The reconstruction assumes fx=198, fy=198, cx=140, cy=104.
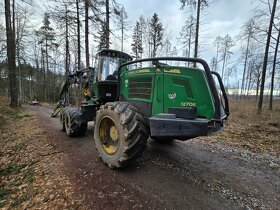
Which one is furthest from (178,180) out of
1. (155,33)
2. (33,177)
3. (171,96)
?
(155,33)

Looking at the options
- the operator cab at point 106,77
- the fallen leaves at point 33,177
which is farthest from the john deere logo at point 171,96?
the operator cab at point 106,77

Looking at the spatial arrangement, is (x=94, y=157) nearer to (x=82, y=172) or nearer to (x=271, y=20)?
(x=82, y=172)

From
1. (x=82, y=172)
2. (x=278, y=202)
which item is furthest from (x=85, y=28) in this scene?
(x=278, y=202)

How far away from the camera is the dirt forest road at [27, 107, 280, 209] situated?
2.94 metres

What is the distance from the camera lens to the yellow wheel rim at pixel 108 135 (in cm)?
Answer: 425

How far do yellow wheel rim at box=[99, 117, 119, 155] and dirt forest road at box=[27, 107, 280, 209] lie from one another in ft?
1.28

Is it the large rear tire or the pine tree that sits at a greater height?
the pine tree

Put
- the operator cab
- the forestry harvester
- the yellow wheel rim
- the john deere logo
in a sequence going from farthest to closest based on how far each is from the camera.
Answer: the operator cab
the yellow wheel rim
the john deere logo
the forestry harvester

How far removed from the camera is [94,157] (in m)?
4.64

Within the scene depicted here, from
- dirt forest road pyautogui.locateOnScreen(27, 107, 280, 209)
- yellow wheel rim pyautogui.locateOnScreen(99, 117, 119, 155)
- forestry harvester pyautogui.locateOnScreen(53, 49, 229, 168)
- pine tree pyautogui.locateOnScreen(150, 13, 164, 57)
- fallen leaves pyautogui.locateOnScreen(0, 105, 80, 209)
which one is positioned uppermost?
pine tree pyautogui.locateOnScreen(150, 13, 164, 57)

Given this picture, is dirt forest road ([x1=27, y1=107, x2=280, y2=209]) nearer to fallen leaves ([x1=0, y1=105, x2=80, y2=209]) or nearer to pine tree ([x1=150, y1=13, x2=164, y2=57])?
fallen leaves ([x1=0, y1=105, x2=80, y2=209])

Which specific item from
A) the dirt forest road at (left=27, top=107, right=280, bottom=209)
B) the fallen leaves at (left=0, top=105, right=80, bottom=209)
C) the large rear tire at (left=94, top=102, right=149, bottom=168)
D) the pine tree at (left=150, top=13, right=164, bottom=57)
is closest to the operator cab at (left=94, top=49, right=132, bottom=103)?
the dirt forest road at (left=27, top=107, right=280, bottom=209)

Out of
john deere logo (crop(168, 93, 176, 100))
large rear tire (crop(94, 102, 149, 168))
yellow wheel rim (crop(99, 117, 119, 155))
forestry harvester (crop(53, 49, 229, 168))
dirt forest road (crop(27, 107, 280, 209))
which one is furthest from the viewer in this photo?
yellow wheel rim (crop(99, 117, 119, 155))

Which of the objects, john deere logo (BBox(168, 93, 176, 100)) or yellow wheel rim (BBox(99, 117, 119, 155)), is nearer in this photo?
john deere logo (BBox(168, 93, 176, 100))
